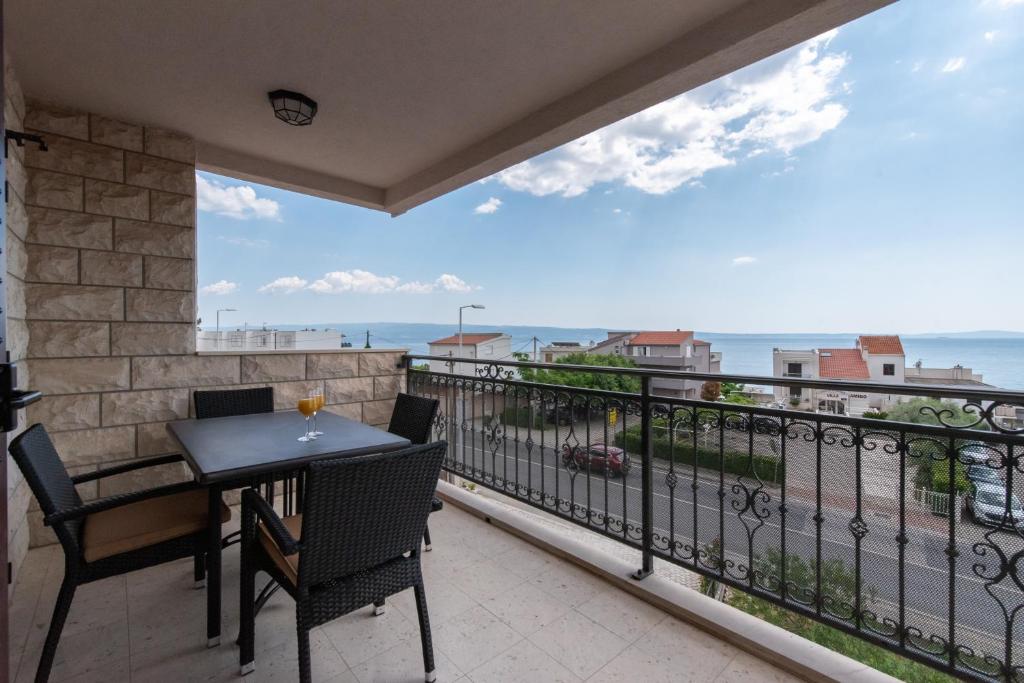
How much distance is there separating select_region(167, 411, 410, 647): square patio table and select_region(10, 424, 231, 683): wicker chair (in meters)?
0.13

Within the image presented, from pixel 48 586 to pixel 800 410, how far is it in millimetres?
3459

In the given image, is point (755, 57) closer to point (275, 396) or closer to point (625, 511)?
point (625, 511)

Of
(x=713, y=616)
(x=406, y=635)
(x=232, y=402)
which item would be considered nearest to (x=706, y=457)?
(x=713, y=616)

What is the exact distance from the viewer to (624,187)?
92.4ft

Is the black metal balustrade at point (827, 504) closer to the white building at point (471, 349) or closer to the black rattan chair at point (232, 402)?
the white building at point (471, 349)

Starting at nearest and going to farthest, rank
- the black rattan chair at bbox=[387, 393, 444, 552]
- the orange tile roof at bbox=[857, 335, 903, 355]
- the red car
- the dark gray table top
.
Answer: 1. the dark gray table top
2. the red car
3. the black rattan chair at bbox=[387, 393, 444, 552]
4. the orange tile roof at bbox=[857, 335, 903, 355]

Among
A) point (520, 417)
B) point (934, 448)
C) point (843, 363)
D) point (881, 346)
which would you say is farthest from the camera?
point (881, 346)

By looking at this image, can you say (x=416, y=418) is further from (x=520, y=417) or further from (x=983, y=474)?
(x=983, y=474)

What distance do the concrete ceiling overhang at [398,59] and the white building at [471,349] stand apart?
1.56 meters

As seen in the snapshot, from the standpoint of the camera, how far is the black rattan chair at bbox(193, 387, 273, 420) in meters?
2.67

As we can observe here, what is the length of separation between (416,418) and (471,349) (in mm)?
5586

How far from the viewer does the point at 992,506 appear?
131 cm

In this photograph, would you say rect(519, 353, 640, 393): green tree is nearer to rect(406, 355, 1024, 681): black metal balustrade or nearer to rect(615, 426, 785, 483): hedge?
rect(406, 355, 1024, 681): black metal balustrade

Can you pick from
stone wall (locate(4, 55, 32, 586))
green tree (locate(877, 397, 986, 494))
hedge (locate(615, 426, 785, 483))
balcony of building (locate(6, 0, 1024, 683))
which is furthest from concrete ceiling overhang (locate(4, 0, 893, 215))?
hedge (locate(615, 426, 785, 483))
